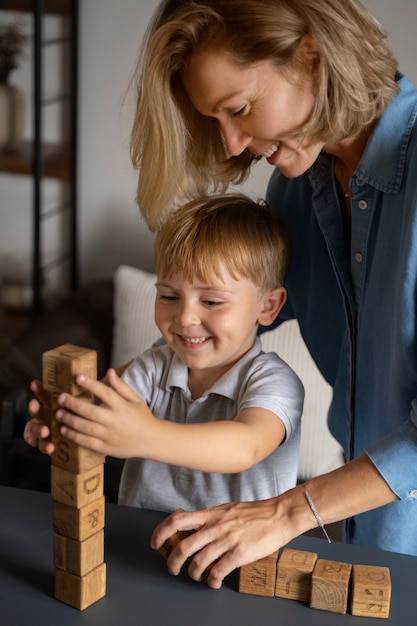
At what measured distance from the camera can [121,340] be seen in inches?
106

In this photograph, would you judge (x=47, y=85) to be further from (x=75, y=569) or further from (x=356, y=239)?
(x=75, y=569)

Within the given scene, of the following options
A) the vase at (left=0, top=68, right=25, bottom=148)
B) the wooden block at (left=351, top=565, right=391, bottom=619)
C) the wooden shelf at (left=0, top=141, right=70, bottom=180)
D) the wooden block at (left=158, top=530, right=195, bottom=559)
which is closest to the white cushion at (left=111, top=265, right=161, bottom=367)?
the wooden shelf at (left=0, top=141, right=70, bottom=180)

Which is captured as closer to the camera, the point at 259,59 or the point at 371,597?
the point at 371,597

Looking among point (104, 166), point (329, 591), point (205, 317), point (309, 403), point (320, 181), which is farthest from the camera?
point (104, 166)

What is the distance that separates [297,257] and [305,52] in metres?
0.40

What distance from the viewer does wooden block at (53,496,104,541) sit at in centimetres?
97

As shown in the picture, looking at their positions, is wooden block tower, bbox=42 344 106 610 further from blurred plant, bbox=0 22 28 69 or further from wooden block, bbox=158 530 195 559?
blurred plant, bbox=0 22 28 69

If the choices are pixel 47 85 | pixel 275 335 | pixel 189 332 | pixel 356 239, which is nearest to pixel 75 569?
pixel 189 332

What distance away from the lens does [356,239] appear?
4.33 feet

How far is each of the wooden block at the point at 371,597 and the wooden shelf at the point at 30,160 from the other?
2.24m

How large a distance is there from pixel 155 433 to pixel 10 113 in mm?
2238

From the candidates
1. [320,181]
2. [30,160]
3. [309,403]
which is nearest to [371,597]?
[320,181]

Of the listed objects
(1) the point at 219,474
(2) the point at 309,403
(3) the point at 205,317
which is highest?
(3) the point at 205,317

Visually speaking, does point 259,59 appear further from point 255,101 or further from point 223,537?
point 223,537
